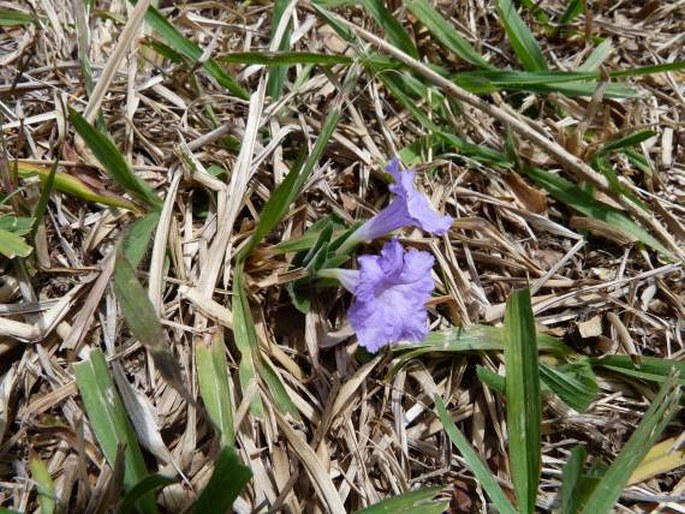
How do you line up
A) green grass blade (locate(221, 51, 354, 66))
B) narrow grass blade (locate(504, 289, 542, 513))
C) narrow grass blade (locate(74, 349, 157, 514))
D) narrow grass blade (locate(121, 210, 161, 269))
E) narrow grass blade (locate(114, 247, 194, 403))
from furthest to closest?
green grass blade (locate(221, 51, 354, 66)) → narrow grass blade (locate(121, 210, 161, 269)) → narrow grass blade (locate(504, 289, 542, 513)) → narrow grass blade (locate(74, 349, 157, 514)) → narrow grass blade (locate(114, 247, 194, 403))

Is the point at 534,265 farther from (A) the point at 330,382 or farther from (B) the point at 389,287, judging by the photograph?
(A) the point at 330,382

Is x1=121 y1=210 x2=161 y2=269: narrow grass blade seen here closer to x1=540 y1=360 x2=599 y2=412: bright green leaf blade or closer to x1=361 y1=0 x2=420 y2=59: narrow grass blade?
x1=361 y1=0 x2=420 y2=59: narrow grass blade

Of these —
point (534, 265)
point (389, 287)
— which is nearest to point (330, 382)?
point (389, 287)

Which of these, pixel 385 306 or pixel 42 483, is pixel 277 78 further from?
pixel 42 483

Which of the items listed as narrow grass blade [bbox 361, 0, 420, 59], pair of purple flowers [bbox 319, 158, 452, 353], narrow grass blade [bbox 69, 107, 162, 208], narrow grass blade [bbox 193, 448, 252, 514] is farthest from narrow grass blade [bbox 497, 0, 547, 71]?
narrow grass blade [bbox 193, 448, 252, 514]

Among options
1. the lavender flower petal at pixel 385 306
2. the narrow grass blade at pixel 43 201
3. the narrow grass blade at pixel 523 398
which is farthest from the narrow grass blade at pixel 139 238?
the narrow grass blade at pixel 523 398

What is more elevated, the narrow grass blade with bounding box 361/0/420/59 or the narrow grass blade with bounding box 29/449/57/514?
the narrow grass blade with bounding box 361/0/420/59

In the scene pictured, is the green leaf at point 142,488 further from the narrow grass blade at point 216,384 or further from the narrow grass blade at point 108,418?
the narrow grass blade at point 216,384

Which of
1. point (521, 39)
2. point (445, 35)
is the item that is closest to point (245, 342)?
point (445, 35)

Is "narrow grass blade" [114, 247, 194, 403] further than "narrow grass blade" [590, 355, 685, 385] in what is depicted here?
No
